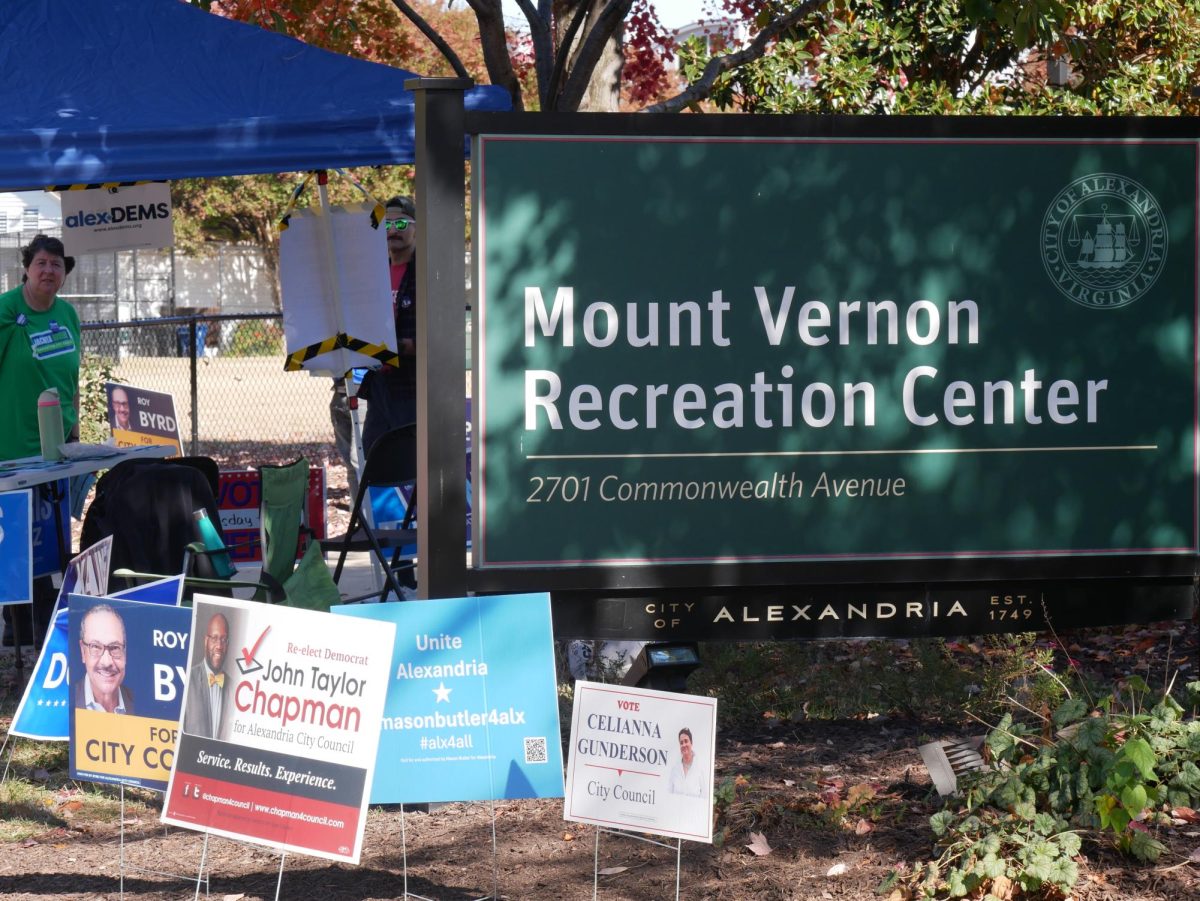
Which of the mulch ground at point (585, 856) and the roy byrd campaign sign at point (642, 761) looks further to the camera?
the mulch ground at point (585, 856)

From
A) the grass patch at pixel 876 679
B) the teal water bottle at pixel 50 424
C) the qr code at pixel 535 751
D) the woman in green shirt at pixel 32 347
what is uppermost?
the woman in green shirt at pixel 32 347

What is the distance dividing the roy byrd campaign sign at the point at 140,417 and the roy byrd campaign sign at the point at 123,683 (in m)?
4.65

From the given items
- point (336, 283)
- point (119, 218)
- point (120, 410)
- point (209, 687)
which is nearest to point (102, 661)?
point (209, 687)

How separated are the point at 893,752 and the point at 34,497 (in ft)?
13.6

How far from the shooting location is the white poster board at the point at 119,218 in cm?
897

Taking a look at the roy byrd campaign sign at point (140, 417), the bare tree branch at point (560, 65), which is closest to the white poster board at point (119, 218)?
the roy byrd campaign sign at point (140, 417)

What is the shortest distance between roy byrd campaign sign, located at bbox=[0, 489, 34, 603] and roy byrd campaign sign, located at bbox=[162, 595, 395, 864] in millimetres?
2214

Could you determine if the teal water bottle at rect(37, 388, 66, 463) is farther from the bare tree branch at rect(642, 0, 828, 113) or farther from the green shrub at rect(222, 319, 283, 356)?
the green shrub at rect(222, 319, 283, 356)

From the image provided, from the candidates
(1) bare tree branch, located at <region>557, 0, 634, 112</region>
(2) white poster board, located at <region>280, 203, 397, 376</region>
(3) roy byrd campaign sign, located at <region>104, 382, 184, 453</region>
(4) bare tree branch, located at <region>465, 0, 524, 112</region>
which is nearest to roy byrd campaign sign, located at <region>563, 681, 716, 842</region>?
(1) bare tree branch, located at <region>557, 0, 634, 112</region>

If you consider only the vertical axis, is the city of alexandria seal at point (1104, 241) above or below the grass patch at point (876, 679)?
above

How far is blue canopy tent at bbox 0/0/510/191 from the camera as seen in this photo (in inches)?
258

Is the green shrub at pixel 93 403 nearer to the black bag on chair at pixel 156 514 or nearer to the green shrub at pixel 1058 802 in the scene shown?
the black bag on chair at pixel 156 514

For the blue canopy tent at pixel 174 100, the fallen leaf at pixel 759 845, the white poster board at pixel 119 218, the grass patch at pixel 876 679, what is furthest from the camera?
the white poster board at pixel 119 218

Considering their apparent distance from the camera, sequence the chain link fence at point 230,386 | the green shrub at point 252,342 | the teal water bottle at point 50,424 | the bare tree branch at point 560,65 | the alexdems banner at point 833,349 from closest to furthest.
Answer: the alexdems banner at point 833,349
the teal water bottle at point 50,424
the bare tree branch at point 560,65
the chain link fence at point 230,386
the green shrub at point 252,342
